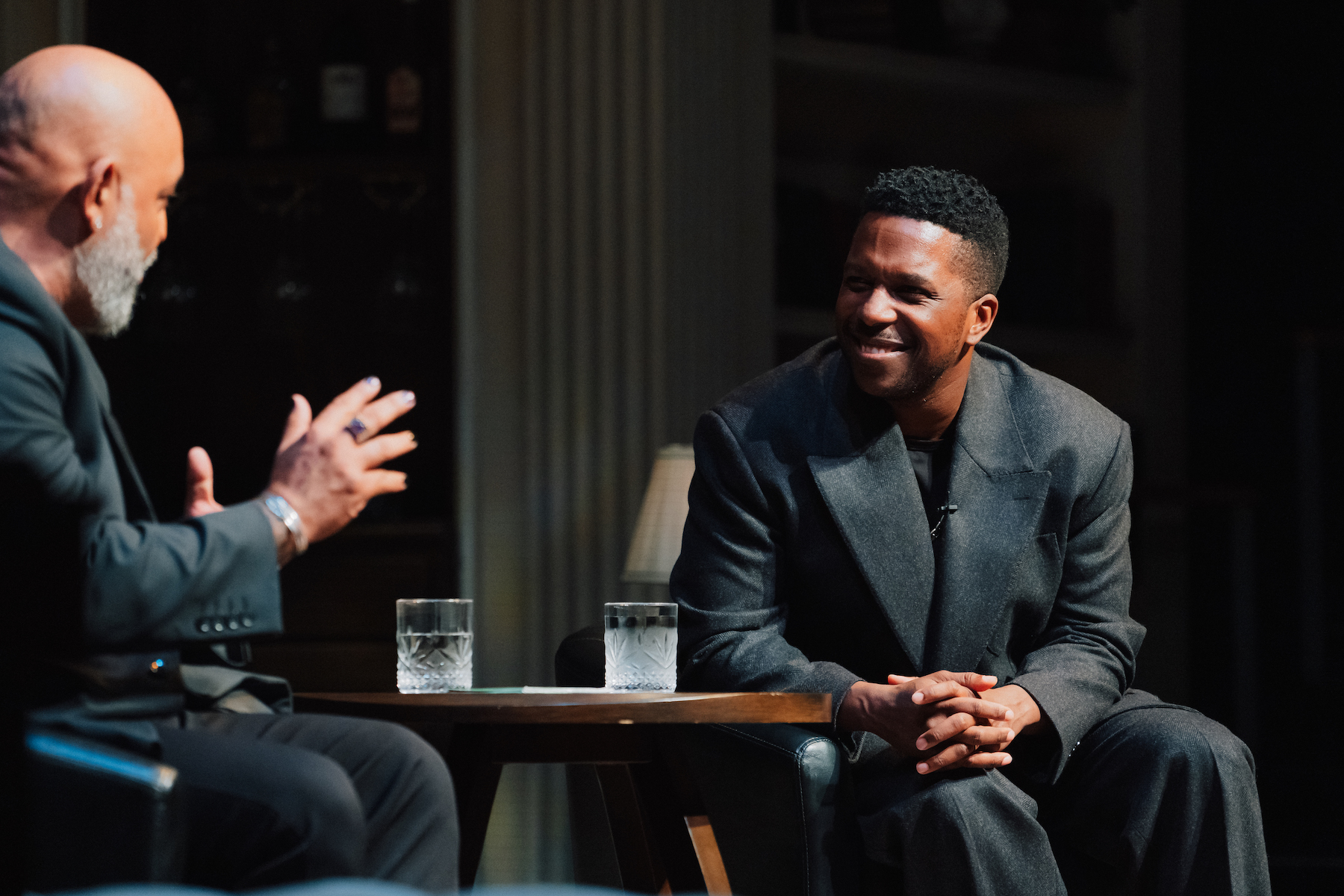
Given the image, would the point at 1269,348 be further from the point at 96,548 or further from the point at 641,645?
the point at 96,548

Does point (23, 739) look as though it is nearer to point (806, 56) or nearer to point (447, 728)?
point (447, 728)

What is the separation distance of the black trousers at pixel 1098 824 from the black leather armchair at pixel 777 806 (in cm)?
6

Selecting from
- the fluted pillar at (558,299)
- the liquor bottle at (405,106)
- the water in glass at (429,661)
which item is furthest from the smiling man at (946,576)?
the liquor bottle at (405,106)

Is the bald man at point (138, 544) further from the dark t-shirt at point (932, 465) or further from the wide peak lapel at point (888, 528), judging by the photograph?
the dark t-shirt at point (932, 465)

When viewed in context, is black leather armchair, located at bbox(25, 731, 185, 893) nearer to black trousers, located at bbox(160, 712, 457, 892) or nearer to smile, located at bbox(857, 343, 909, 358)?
black trousers, located at bbox(160, 712, 457, 892)

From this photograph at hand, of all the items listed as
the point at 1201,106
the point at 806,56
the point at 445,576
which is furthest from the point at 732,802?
the point at 1201,106

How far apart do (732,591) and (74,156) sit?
1.03 m

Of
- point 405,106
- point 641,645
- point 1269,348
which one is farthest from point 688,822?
point 1269,348

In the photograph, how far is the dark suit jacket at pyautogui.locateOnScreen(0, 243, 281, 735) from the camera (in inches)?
50.3

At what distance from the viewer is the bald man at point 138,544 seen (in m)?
1.30

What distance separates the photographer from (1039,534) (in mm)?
2162

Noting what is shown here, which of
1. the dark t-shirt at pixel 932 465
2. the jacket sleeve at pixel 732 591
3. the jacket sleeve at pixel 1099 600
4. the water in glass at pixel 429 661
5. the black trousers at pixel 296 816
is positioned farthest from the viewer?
the dark t-shirt at pixel 932 465

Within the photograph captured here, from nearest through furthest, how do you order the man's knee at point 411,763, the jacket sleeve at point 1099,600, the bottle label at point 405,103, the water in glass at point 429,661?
1. the man's knee at point 411,763
2. the water in glass at point 429,661
3. the jacket sleeve at point 1099,600
4. the bottle label at point 405,103

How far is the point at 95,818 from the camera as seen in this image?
48.6 inches
